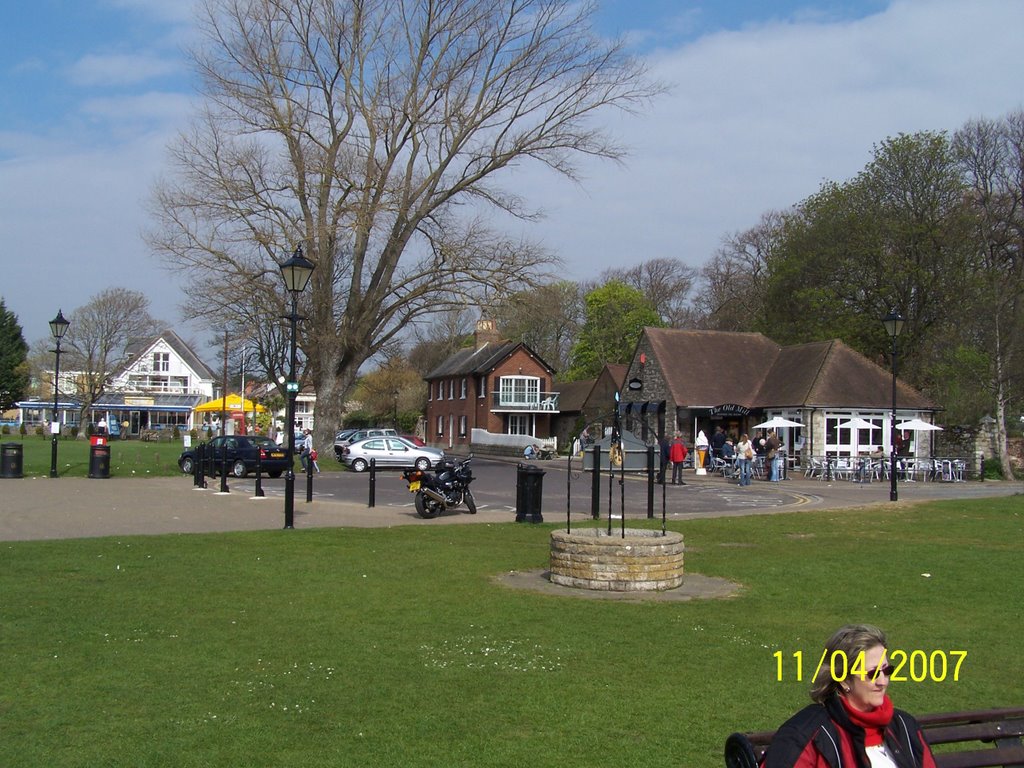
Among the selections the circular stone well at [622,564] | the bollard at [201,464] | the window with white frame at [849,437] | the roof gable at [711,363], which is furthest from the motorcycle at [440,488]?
the roof gable at [711,363]

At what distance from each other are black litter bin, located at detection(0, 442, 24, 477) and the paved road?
831 millimetres

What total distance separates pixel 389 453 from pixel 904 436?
69.9ft

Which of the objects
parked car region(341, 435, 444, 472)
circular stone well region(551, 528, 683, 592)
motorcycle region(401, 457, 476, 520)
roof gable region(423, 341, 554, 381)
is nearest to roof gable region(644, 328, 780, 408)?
parked car region(341, 435, 444, 472)

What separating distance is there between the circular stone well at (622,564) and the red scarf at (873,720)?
7.66 meters

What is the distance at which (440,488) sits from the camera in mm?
20859

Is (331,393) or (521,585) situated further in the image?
(331,393)

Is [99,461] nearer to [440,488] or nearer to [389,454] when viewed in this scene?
[389,454]

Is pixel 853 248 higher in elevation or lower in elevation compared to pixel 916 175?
lower

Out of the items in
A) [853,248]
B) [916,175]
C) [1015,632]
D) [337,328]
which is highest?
[916,175]

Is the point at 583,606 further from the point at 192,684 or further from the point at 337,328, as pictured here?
the point at 337,328

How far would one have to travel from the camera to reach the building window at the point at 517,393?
70.4m

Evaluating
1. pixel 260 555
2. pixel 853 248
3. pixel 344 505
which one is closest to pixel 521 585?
pixel 260 555

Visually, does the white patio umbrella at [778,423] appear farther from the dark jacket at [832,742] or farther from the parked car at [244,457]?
the dark jacket at [832,742]

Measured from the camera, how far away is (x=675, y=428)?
146 ft
